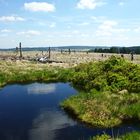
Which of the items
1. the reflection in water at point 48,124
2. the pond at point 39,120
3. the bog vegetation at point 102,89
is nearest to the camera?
the reflection in water at point 48,124

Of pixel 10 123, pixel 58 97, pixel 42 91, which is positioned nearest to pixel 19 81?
pixel 42 91

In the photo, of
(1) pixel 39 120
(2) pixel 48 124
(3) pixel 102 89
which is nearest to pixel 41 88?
(3) pixel 102 89

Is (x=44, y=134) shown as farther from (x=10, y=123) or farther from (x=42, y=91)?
(x=42, y=91)

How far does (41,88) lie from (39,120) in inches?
780

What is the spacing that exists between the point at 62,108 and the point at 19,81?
78.9ft

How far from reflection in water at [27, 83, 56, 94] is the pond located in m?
0.82

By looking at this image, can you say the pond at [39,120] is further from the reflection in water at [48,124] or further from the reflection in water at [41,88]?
the reflection in water at [41,88]

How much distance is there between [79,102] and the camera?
32.6 metres

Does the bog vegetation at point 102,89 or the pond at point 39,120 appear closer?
the pond at point 39,120

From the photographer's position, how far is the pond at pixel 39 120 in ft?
82.5

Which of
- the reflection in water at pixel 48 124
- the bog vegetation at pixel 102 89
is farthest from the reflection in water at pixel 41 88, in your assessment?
the reflection in water at pixel 48 124

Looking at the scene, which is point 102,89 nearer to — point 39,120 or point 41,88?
point 41,88

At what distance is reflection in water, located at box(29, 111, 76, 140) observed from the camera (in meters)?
24.9

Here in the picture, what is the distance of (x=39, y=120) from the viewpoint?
2942 centimetres
